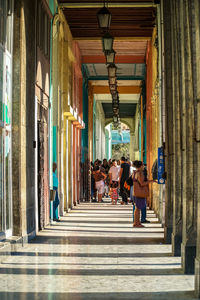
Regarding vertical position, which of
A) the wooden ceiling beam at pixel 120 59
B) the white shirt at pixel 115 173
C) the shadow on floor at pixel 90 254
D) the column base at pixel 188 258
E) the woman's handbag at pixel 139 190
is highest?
the wooden ceiling beam at pixel 120 59

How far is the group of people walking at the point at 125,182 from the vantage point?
14.8 meters

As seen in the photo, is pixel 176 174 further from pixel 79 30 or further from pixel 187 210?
pixel 79 30

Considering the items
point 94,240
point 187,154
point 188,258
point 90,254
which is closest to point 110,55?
point 94,240

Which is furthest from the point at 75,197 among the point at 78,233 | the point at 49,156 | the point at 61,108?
the point at 78,233

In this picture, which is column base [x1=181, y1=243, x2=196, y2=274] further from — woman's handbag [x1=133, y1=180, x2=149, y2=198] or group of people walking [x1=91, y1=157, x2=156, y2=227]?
woman's handbag [x1=133, y1=180, x2=149, y2=198]

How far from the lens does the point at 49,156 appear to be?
1614 centimetres

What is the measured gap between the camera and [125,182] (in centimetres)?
1586

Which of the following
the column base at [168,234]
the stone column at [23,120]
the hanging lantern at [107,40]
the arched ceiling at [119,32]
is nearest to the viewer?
the stone column at [23,120]

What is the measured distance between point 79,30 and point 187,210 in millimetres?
14175

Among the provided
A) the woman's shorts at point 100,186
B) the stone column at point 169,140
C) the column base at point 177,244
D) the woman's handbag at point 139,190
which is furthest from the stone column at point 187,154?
the woman's shorts at point 100,186

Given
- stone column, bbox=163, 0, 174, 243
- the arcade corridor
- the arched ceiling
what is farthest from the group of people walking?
the arched ceiling

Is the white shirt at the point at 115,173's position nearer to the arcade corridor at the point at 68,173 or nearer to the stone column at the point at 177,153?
the arcade corridor at the point at 68,173

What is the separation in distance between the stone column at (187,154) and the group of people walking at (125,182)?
5.69m

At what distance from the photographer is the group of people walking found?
48.6 ft
